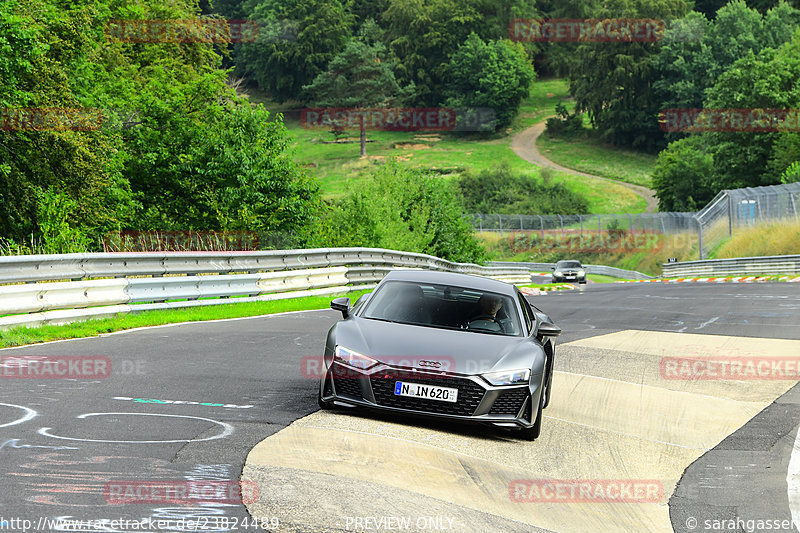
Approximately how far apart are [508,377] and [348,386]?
128 cm

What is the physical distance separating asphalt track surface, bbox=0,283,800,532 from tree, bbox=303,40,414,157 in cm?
12174

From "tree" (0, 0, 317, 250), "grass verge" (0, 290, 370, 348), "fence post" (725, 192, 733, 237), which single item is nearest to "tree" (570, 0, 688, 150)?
"fence post" (725, 192, 733, 237)

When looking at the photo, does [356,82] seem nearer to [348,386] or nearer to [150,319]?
[150,319]

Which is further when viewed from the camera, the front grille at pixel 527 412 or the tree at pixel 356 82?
the tree at pixel 356 82

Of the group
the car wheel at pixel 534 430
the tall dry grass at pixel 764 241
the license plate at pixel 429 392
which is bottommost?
the tall dry grass at pixel 764 241

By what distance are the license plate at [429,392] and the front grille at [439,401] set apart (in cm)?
2

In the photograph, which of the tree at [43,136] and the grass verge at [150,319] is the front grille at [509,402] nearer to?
the grass verge at [150,319]

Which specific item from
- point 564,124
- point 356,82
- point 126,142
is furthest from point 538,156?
point 126,142

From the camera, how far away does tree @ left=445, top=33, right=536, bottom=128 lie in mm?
141375

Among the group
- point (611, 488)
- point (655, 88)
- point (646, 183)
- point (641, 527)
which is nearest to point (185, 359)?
point (611, 488)

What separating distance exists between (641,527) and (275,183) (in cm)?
3383

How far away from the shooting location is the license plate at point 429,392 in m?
7.91

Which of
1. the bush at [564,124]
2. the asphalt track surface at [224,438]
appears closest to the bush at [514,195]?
the bush at [564,124]

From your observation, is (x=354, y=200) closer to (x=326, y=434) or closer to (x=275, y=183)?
(x=275, y=183)
